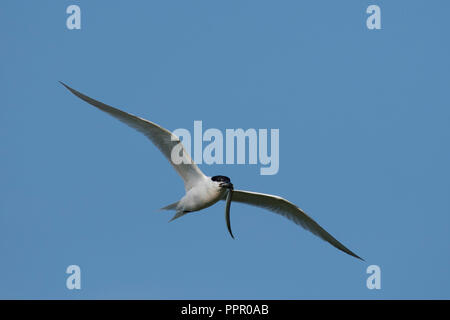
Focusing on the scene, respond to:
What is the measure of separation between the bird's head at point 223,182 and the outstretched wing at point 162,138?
49 centimetres

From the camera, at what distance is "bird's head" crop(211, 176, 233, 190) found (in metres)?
15.6

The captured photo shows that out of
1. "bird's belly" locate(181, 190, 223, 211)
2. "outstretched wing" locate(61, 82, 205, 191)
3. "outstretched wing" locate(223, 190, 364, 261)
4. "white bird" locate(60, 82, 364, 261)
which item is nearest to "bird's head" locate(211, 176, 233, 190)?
"white bird" locate(60, 82, 364, 261)

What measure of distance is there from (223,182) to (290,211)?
2.41m

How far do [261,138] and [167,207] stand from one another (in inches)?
104

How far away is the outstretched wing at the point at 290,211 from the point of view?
17.0m

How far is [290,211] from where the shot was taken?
57.2 feet

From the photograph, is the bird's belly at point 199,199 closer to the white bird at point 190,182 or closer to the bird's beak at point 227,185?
the white bird at point 190,182

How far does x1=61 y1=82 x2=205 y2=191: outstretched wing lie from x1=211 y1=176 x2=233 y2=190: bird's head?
1.59ft

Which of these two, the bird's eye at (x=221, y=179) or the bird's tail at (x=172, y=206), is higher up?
the bird's eye at (x=221, y=179)

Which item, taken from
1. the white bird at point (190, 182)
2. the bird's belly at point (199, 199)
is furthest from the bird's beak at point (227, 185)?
the bird's belly at point (199, 199)

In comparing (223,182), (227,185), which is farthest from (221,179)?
(227,185)

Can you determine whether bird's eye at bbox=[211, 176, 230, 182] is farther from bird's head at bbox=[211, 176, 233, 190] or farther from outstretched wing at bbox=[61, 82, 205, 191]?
outstretched wing at bbox=[61, 82, 205, 191]
